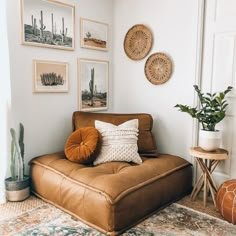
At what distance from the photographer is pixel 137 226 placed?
6.76 feet

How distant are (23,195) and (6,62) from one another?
125 centimetres

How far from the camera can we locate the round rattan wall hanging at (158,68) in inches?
115

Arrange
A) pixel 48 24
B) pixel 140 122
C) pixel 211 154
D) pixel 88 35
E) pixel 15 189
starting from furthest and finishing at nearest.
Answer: pixel 88 35 < pixel 140 122 < pixel 48 24 < pixel 15 189 < pixel 211 154

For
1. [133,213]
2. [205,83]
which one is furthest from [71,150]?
[205,83]

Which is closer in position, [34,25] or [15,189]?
[15,189]

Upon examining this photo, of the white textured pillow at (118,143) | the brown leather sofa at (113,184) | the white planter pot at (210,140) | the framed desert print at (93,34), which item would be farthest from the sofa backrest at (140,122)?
the framed desert print at (93,34)

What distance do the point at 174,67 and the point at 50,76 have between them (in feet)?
4.36

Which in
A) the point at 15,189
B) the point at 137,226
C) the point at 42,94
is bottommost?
the point at 137,226

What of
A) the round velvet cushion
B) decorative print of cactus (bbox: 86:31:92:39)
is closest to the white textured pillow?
the round velvet cushion

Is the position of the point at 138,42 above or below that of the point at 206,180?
above

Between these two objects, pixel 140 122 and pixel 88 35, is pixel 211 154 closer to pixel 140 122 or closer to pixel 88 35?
pixel 140 122

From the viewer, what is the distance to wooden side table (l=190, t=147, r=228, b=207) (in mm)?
2334

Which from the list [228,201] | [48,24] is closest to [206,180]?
[228,201]

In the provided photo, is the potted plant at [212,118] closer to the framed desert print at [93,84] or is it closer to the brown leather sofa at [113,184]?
the brown leather sofa at [113,184]
